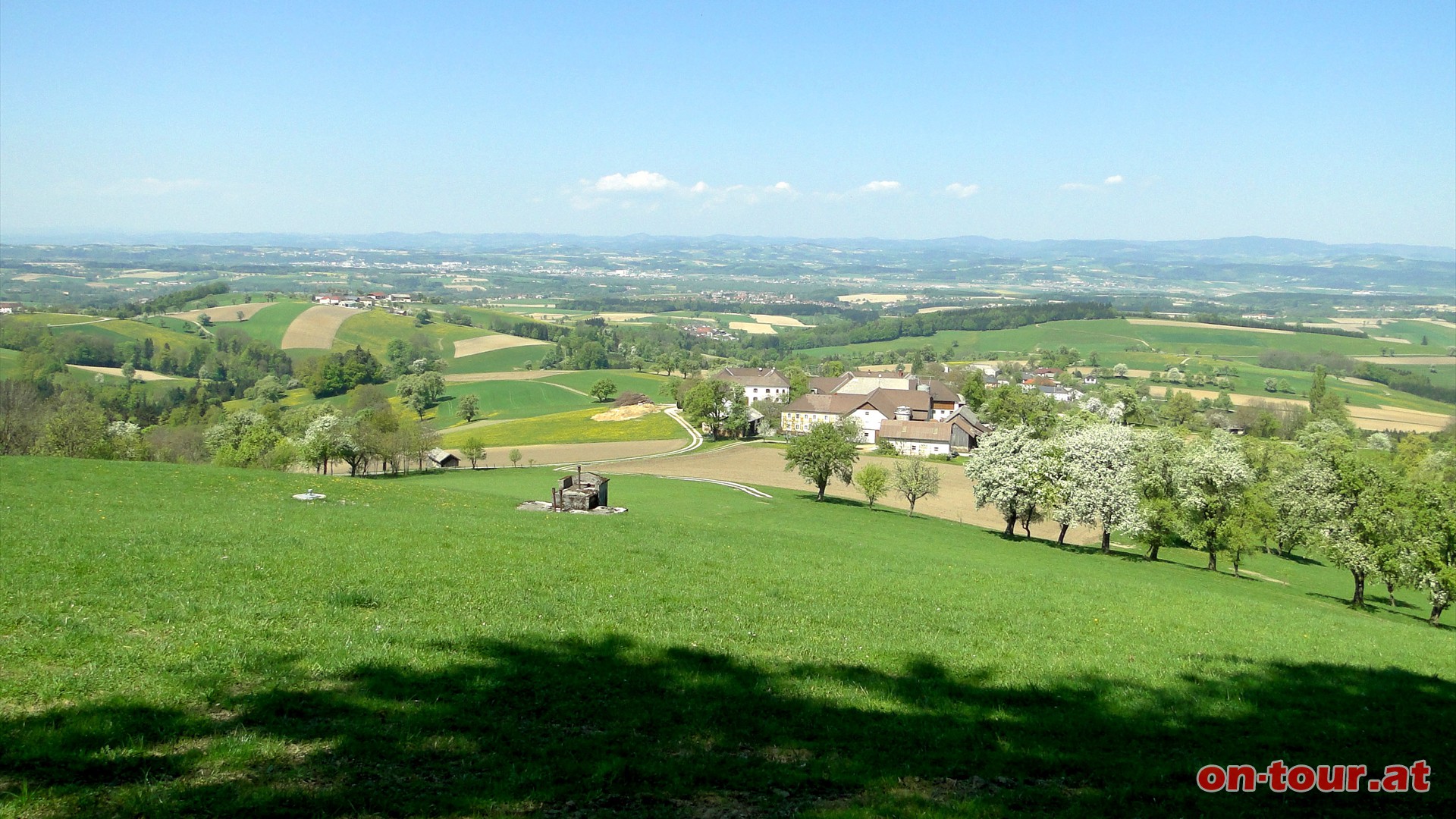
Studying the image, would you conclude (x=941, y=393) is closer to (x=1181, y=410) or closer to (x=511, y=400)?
(x=1181, y=410)

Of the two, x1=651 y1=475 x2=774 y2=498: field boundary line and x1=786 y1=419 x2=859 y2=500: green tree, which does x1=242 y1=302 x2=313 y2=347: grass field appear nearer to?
x1=651 y1=475 x2=774 y2=498: field boundary line

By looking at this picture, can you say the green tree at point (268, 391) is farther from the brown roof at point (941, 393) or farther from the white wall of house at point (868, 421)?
the brown roof at point (941, 393)

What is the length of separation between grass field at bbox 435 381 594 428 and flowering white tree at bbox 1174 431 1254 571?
8957 cm

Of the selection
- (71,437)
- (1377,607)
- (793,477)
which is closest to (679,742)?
(1377,607)

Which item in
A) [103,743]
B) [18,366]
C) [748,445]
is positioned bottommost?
[748,445]

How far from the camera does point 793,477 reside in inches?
2990

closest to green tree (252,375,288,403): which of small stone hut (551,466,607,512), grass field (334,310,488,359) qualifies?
grass field (334,310,488,359)

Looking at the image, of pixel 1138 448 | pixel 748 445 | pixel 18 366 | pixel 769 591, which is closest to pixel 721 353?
pixel 748 445

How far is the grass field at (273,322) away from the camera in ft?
537

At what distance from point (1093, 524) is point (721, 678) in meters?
44.3

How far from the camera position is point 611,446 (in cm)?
9225

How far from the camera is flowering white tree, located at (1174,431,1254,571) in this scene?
44.6m

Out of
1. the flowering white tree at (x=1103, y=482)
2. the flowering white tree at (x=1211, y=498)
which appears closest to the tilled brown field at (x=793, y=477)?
the flowering white tree at (x=1103, y=482)

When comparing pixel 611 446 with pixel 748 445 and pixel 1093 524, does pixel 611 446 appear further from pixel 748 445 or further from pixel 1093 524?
pixel 1093 524
